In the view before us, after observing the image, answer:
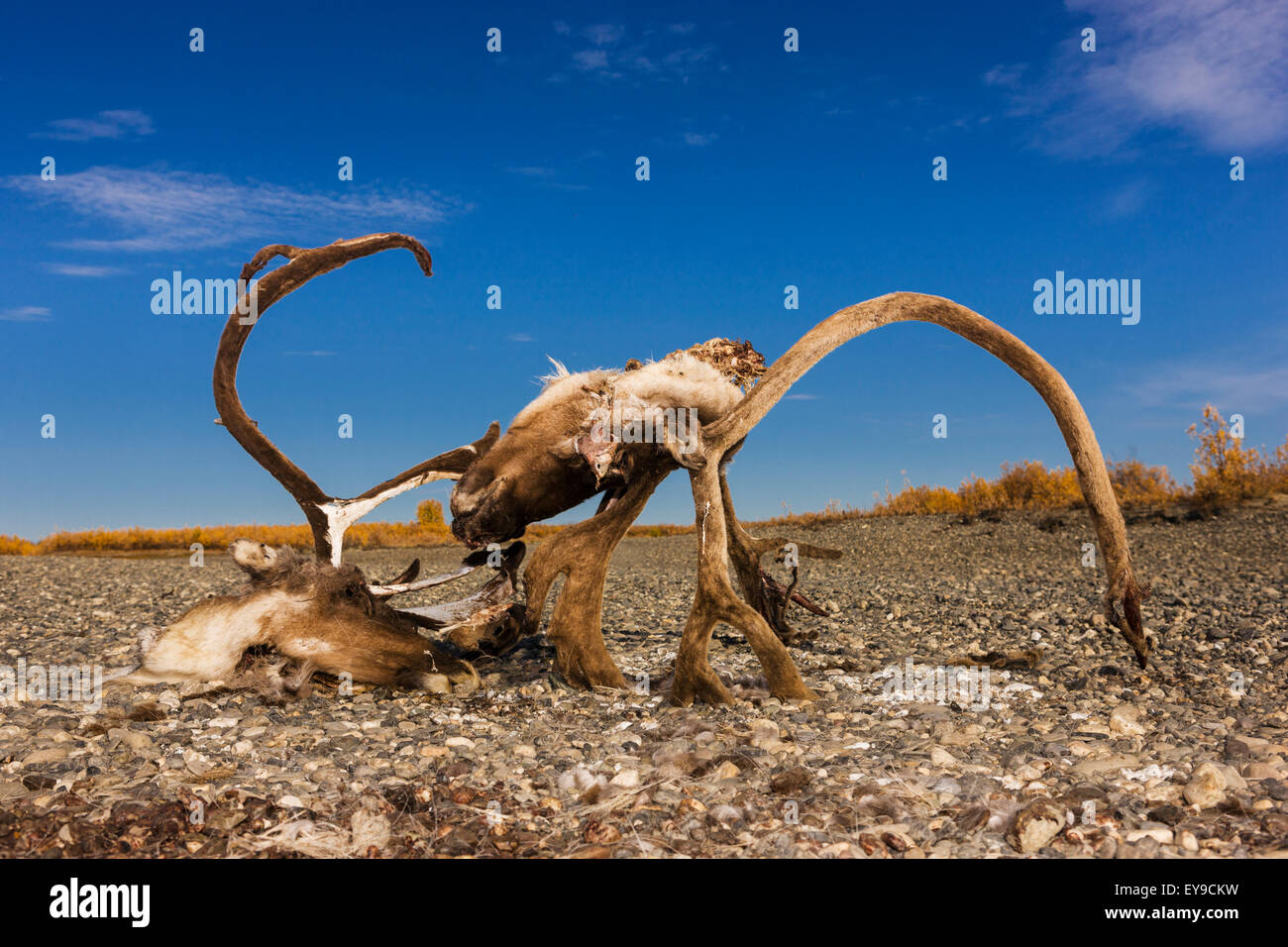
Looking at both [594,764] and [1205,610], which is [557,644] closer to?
[594,764]

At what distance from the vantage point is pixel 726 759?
16.6 feet

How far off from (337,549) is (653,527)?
26556mm

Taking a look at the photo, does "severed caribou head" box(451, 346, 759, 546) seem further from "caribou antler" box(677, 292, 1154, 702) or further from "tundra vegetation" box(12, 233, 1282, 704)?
"caribou antler" box(677, 292, 1154, 702)

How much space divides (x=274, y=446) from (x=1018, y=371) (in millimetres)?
6613

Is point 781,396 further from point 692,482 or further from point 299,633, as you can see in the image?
point 299,633

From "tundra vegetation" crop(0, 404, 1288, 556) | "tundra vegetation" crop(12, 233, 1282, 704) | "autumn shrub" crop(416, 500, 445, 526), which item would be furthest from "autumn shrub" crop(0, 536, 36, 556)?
"tundra vegetation" crop(12, 233, 1282, 704)

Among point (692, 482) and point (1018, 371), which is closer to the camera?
point (692, 482)

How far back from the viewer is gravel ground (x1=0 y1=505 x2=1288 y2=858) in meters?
4.18

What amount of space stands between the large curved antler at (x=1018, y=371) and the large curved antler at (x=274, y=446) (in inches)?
97.3

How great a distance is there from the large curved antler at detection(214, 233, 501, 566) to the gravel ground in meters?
1.56

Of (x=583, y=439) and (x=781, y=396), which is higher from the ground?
(x=781, y=396)

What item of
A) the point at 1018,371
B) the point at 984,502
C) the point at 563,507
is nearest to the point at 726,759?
the point at 563,507

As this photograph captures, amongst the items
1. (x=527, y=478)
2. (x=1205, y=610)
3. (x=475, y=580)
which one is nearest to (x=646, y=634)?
(x=527, y=478)

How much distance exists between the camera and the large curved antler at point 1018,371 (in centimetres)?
682
